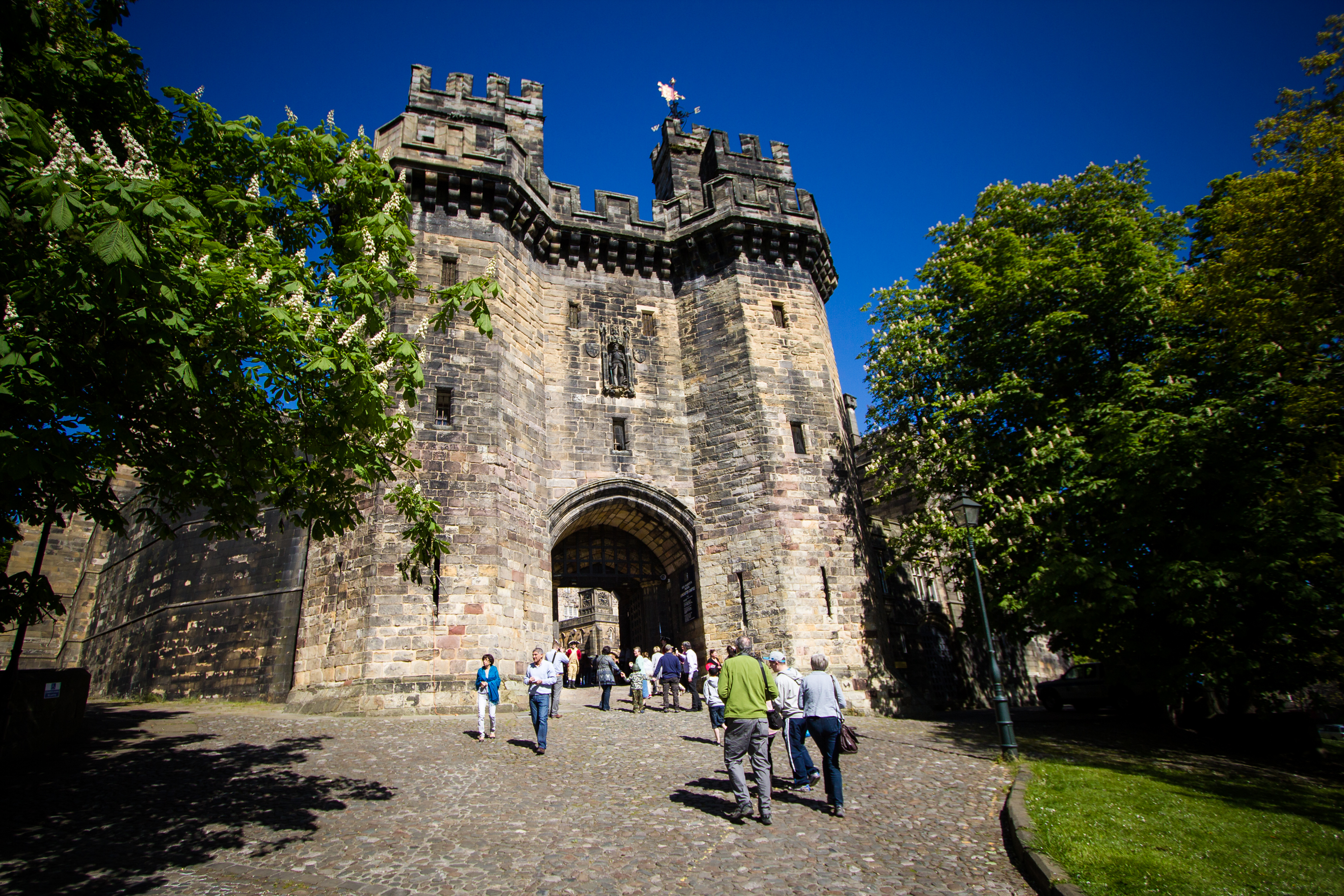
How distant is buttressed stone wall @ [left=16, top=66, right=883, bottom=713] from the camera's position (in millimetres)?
13156

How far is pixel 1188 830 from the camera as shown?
6.36 meters

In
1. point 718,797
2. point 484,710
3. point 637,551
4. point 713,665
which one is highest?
point 637,551

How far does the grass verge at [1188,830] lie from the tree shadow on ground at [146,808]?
660cm

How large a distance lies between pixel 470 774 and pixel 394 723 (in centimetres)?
359

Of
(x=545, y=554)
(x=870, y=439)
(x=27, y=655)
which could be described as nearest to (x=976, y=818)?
(x=545, y=554)

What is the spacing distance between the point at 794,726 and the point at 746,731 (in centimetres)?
141

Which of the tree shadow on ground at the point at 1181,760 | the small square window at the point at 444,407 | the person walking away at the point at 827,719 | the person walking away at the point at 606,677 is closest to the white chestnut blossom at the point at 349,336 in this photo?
the person walking away at the point at 827,719

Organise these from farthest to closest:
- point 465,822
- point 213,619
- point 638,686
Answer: point 213,619 → point 638,686 → point 465,822

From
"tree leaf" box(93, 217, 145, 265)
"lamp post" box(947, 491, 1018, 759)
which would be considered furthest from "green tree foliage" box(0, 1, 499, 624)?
"lamp post" box(947, 491, 1018, 759)

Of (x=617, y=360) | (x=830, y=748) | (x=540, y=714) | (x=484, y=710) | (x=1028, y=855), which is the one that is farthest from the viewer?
(x=617, y=360)

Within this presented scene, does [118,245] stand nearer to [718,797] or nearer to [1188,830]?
[718,797]

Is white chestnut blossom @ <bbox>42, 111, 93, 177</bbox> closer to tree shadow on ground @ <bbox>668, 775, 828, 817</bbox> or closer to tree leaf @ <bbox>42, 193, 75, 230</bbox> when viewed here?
tree leaf @ <bbox>42, 193, 75, 230</bbox>

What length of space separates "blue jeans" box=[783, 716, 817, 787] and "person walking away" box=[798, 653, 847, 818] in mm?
233

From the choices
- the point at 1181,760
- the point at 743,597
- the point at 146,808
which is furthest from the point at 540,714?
the point at 1181,760
